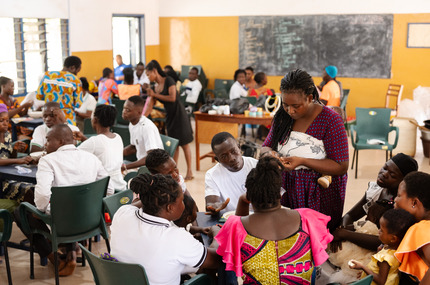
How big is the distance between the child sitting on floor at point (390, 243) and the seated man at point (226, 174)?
1.12 m

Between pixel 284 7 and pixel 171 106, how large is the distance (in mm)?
5454

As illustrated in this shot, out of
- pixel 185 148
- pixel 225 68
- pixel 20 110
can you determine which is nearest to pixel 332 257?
pixel 185 148

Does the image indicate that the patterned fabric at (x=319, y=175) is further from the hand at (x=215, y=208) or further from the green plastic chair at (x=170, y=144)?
the green plastic chair at (x=170, y=144)

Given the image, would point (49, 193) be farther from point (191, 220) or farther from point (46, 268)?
point (191, 220)

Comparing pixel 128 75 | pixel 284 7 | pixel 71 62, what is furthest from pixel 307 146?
pixel 284 7

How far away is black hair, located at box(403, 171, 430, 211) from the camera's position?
2568mm

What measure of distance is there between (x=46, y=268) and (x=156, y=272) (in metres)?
2.24

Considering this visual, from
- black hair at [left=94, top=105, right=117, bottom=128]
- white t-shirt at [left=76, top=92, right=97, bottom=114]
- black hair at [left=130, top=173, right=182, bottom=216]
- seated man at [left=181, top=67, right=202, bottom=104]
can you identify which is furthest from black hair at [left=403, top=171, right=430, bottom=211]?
seated man at [left=181, top=67, right=202, bottom=104]

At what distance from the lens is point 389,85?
1034 centimetres

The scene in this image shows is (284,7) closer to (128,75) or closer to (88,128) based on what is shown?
(128,75)

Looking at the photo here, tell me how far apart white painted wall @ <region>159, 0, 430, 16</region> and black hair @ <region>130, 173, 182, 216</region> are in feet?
29.3

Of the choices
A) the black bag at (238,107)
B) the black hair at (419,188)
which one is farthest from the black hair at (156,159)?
the black bag at (238,107)

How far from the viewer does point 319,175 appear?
2992 mm

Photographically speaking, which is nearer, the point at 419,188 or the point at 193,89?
the point at 419,188
